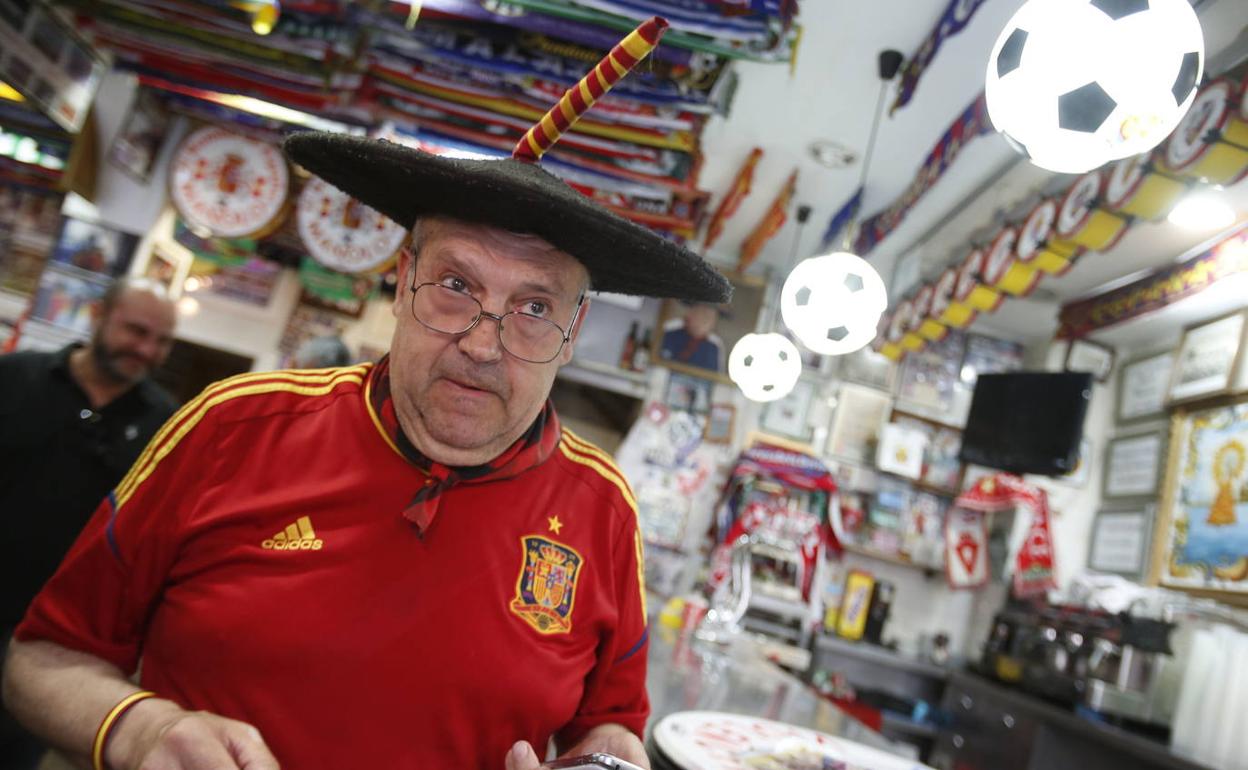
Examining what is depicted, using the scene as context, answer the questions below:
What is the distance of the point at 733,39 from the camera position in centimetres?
290

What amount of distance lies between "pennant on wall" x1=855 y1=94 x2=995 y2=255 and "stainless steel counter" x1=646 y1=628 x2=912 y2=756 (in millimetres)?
2301

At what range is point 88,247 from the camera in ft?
16.9

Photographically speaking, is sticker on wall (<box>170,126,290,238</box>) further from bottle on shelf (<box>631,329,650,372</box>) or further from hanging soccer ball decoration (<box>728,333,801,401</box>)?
bottle on shelf (<box>631,329,650,372</box>)

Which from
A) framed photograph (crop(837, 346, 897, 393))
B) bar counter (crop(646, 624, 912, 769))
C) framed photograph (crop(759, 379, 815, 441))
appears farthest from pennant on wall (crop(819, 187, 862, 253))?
bar counter (crop(646, 624, 912, 769))

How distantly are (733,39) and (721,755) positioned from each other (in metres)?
2.53

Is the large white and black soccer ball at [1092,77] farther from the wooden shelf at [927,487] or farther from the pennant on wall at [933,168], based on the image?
the wooden shelf at [927,487]

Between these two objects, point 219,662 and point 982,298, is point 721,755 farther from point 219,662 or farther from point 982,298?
point 982,298

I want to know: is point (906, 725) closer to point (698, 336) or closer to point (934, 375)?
point (934, 375)

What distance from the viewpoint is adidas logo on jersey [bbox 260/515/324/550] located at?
3.42 ft

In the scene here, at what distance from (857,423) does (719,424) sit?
1298 mm

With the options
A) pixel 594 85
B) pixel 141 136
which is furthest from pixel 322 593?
pixel 141 136

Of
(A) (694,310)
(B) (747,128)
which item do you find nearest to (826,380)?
(A) (694,310)

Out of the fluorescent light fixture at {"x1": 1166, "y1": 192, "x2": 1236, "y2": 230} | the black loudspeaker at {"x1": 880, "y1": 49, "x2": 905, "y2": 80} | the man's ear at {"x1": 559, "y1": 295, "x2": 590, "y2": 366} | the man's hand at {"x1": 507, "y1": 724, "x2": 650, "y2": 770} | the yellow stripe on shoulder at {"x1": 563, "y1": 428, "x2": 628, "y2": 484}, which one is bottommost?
the man's hand at {"x1": 507, "y1": 724, "x2": 650, "y2": 770}

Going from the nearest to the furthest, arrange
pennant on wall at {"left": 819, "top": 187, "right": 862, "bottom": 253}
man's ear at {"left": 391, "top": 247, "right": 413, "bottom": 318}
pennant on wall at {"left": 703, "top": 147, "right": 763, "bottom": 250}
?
man's ear at {"left": 391, "top": 247, "right": 413, "bottom": 318}, pennant on wall at {"left": 703, "top": 147, "right": 763, "bottom": 250}, pennant on wall at {"left": 819, "top": 187, "right": 862, "bottom": 253}
